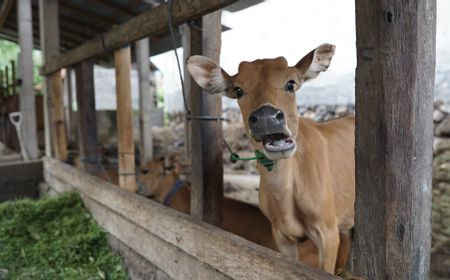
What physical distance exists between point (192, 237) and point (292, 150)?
842 millimetres

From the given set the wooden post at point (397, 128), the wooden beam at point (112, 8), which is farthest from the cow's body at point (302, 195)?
the wooden beam at point (112, 8)

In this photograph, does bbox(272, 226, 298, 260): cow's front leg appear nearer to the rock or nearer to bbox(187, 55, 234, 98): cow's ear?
bbox(187, 55, 234, 98): cow's ear

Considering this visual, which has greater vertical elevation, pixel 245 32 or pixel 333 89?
pixel 245 32

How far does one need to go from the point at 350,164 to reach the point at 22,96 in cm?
593

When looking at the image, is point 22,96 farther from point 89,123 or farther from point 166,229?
point 166,229

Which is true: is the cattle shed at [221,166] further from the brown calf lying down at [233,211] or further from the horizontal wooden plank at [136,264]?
the brown calf lying down at [233,211]

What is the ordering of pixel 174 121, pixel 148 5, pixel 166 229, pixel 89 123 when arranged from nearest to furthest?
pixel 166 229 < pixel 89 123 < pixel 148 5 < pixel 174 121

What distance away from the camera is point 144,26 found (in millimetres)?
2990

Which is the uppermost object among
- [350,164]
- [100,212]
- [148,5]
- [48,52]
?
[148,5]

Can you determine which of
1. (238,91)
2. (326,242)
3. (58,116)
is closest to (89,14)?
(58,116)

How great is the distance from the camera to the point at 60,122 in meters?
5.80

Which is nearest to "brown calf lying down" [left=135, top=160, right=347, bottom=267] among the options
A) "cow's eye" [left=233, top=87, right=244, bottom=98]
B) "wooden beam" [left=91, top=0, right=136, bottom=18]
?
"cow's eye" [left=233, top=87, right=244, bottom=98]

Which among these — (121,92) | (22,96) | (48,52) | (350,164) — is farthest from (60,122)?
(350,164)

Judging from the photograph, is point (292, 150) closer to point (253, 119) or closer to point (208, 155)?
point (253, 119)
